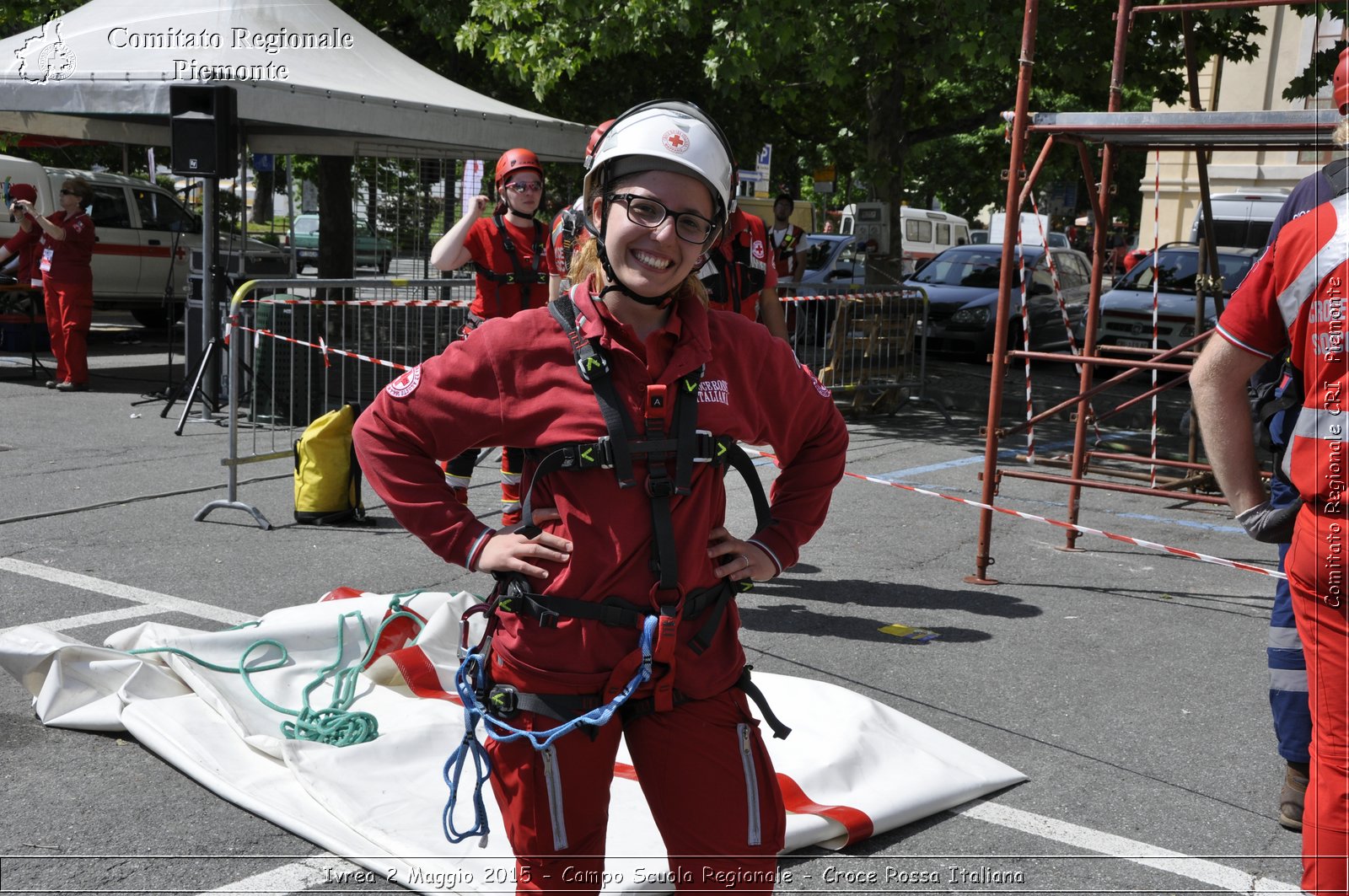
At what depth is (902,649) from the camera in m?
5.98

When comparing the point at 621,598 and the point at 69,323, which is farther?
the point at 69,323

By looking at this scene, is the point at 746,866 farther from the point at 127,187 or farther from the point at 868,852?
the point at 127,187

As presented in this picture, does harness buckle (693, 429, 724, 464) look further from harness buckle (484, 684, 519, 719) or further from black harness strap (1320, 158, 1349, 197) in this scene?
black harness strap (1320, 158, 1349, 197)

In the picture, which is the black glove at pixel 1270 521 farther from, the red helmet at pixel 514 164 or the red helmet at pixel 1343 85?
the red helmet at pixel 514 164

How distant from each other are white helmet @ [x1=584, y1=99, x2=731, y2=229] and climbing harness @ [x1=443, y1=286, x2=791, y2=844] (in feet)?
0.89

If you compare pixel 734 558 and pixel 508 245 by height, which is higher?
pixel 508 245

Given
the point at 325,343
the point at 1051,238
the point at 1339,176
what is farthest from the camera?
the point at 1051,238

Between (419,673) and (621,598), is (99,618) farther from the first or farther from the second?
(621,598)

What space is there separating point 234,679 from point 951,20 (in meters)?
9.37

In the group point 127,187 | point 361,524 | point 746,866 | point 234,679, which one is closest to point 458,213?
point 127,187

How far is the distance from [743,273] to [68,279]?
371 inches

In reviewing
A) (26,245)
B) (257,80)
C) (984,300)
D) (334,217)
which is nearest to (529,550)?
(257,80)

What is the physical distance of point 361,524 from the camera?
8.12 m

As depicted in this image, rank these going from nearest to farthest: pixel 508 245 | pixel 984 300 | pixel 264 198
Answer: pixel 508 245 < pixel 984 300 < pixel 264 198
